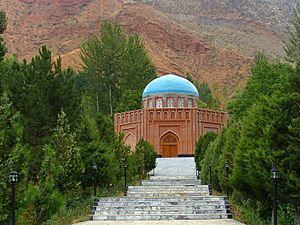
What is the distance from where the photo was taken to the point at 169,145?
34.6 metres

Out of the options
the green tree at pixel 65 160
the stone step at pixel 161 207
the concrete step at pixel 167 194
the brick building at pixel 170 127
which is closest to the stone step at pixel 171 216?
the stone step at pixel 161 207

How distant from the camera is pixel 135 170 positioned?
2031 centimetres

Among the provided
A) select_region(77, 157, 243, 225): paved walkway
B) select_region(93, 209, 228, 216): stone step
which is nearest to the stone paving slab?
select_region(77, 157, 243, 225): paved walkway

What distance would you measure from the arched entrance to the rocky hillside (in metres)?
35.2

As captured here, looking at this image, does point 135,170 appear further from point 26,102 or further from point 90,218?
point 90,218

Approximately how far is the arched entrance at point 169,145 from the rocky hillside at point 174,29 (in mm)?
35199

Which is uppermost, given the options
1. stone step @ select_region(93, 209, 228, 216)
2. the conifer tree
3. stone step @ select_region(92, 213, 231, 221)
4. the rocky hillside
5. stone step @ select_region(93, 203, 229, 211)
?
the rocky hillside

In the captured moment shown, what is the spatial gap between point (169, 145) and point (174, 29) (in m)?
52.6

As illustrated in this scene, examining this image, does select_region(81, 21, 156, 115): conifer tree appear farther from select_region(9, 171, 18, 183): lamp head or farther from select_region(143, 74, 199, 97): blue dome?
select_region(9, 171, 18, 183): lamp head

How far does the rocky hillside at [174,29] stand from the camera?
77.5 m

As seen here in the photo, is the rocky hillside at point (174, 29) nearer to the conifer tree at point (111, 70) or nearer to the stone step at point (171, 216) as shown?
the conifer tree at point (111, 70)

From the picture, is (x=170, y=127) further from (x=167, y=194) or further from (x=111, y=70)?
(x=167, y=194)

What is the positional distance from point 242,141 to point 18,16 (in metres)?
86.3

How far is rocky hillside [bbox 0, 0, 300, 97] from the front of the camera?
7750cm
